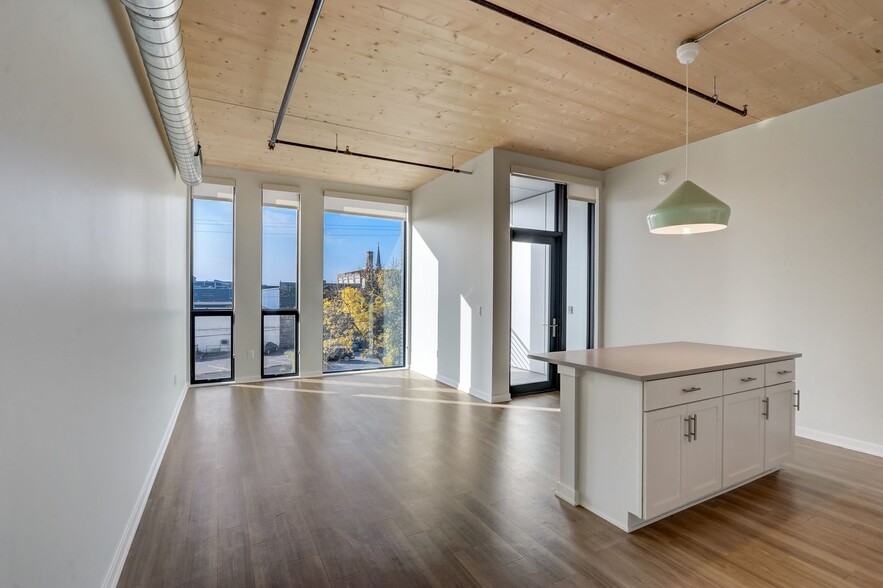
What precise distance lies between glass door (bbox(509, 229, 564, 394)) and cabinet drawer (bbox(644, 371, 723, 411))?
10.8 ft

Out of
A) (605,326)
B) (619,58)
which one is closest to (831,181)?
(619,58)

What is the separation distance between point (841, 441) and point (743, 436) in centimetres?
178

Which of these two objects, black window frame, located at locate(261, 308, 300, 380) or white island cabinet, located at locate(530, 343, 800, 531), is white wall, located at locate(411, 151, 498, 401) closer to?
black window frame, located at locate(261, 308, 300, 380)

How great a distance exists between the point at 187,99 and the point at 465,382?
4339 mm

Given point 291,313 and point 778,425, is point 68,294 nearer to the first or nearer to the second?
point 778,425

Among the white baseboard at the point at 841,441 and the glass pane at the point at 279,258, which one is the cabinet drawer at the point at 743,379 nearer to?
the white baseboard at the point at 841,441

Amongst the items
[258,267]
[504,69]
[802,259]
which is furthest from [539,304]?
[258,267]

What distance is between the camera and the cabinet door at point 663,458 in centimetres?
238

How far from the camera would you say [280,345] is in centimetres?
650

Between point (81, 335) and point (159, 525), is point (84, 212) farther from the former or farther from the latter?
point (159, 525)

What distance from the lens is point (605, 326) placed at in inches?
236

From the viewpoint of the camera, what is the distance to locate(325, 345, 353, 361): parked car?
6828 millimetres

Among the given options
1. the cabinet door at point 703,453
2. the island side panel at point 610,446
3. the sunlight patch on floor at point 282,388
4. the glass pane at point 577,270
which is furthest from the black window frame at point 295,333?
the cabinet door at point 703,453

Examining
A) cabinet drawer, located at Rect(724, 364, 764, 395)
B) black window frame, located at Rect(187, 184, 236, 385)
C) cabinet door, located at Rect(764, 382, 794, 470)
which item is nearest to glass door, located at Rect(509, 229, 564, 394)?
cabinet door, located at Rect(764, 382, 794, 470)
